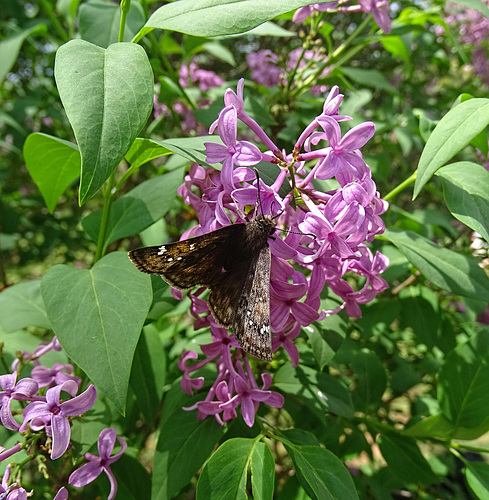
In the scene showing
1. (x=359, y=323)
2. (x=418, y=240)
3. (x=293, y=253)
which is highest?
(x=293, y=253)

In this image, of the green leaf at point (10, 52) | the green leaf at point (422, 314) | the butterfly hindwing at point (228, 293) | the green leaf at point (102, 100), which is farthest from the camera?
the green leaf at point (10, 52)

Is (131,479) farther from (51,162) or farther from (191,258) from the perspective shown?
(51,162)

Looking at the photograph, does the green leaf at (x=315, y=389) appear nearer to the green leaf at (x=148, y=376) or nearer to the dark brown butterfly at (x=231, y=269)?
the green leaf at (x=148, y=376)

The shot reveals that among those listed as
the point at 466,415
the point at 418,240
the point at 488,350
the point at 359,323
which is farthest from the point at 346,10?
the point at 466,415

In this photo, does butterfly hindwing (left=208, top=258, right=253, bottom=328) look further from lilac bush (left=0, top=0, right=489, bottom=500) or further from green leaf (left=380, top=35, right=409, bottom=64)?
green leaf (left=380, top=35, right=409, bottom=64)

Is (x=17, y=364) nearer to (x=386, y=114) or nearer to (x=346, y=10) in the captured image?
(x=346, y=10)

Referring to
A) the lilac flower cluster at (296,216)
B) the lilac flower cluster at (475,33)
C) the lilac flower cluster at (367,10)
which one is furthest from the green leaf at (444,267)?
the lilac flower cluster at (475,33)
